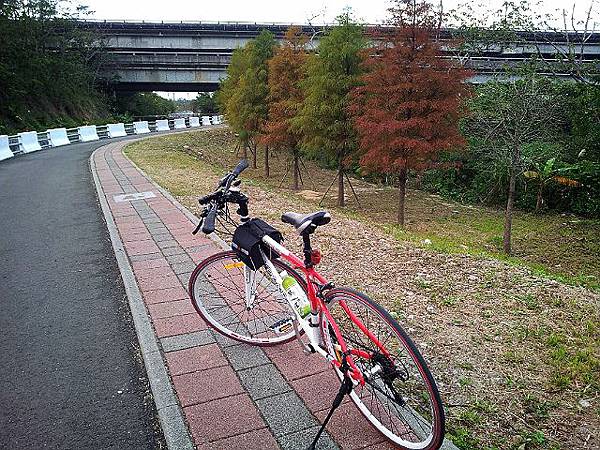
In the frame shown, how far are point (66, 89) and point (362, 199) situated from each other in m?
29.0

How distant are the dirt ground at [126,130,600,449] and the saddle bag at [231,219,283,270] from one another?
1.47 metres

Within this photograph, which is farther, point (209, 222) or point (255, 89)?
point (255, 89)

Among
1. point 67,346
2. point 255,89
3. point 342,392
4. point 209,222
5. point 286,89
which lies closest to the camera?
point 342,392

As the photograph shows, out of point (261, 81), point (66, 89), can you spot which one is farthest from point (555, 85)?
point (66, 89)

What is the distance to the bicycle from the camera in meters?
2.45

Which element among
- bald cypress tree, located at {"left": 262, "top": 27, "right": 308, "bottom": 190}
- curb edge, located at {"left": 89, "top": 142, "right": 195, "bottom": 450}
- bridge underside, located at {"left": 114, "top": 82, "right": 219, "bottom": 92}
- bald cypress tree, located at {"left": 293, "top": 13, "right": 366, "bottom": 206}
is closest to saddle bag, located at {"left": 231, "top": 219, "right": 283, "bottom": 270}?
curb edge, located at {"left": 89, "top": 142, "right": 195, "bottom": 450}

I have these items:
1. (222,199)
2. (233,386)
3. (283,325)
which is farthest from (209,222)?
(233,386)

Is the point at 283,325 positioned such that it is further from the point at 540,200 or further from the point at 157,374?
the point at 540,200

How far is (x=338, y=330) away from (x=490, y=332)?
189 cm

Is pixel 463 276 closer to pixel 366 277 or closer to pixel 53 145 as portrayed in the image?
pixel 366 277

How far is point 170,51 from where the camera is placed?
48812mm

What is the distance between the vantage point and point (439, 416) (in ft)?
7.41

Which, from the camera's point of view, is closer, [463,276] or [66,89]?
[463,276]

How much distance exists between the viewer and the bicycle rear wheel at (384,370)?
235 cm
